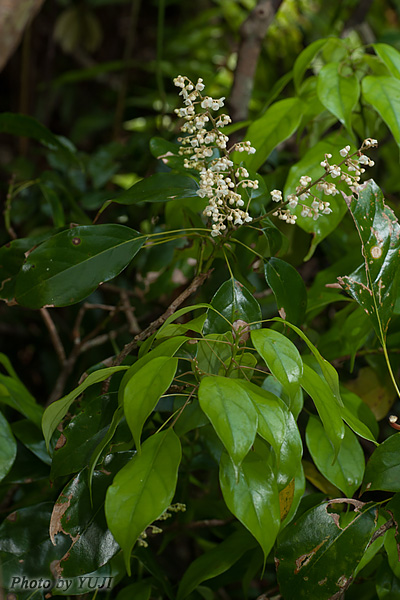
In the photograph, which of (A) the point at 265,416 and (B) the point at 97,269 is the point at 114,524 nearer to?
(A) the point at 265,416

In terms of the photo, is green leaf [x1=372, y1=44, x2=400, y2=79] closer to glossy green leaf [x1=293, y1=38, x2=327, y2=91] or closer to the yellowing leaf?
glossy green leaf [x1=293, y1=38, x2=327, y2=91]

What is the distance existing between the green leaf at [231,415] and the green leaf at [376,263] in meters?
0.20

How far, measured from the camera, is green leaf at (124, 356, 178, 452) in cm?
41

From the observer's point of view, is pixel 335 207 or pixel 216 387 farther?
pixel 335 207

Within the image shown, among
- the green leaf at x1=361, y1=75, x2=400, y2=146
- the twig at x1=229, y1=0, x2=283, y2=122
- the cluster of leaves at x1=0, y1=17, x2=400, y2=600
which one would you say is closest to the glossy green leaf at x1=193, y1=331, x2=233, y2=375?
the cluster of leaves at x1=0, y1=17, x2=400, y2=600

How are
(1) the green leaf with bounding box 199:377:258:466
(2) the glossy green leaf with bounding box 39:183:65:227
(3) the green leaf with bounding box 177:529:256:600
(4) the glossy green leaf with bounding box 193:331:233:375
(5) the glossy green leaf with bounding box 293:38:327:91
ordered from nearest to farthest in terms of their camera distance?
(1) the green leaf with bounding box 199:377:258:466, (4) the glossy green leaf with bounding box 193:331:233:375, (3) the green leaf with bounding box 177:529:256:600, (5) the glossy green leaf with bounding box 293:38:327:91, (2) the glossy green leaf with bounding box 39:183:65:227

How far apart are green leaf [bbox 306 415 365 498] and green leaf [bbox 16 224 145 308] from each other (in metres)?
0.28

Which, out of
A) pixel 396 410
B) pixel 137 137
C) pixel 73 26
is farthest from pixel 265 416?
pixel 73 26

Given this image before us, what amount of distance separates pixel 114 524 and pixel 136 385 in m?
0.10

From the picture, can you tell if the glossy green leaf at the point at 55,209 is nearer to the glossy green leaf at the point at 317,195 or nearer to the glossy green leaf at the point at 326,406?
the glossy green leaf at the point at 317,195

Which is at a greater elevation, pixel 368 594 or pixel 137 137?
pixel 137 137

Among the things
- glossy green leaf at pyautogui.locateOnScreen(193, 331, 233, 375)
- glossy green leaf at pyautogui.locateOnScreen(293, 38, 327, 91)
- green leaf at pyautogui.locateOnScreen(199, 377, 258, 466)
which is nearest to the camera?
green leaf at pyautogui.locateOnScreen(199, 377, 258, 466)

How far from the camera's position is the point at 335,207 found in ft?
2.07

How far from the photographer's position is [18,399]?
0.66 metres
